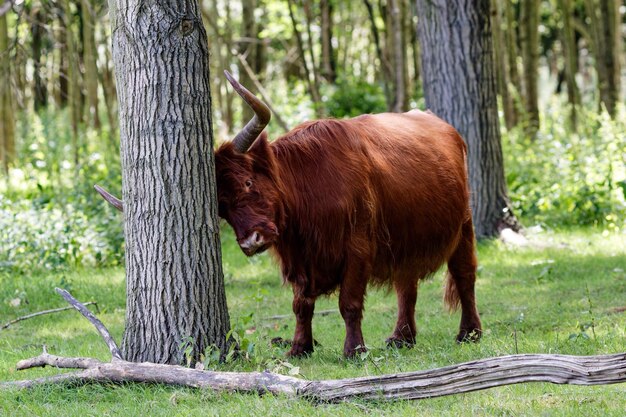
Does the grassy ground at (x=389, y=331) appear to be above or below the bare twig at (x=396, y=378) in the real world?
below

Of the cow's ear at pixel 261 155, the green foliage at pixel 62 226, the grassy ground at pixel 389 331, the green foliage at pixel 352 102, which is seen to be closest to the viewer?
the grassy ground at pixel 389 331

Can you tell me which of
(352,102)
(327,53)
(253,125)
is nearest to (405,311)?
(253,125)

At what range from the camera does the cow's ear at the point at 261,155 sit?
6.77 m

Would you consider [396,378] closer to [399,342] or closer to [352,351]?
[352,351]

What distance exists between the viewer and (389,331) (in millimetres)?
8328

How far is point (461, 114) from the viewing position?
1156 cm

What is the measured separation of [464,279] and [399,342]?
35.1 inches

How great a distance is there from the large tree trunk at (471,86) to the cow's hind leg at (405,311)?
3920mm

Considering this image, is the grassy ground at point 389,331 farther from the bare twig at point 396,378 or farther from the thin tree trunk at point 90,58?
the thin tree trunk at point 90,58

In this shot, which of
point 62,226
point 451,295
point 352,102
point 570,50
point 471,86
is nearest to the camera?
point 451,295

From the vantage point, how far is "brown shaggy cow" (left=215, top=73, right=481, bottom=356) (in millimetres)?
6637

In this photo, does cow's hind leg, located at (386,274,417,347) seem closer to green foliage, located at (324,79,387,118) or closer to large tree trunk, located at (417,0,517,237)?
large tree trunk, located at (417,0,517,237)

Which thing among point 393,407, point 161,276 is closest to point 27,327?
point 161,276

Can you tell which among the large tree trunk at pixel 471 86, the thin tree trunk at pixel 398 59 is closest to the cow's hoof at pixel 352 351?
the large tree trunk at pixel 471 86
